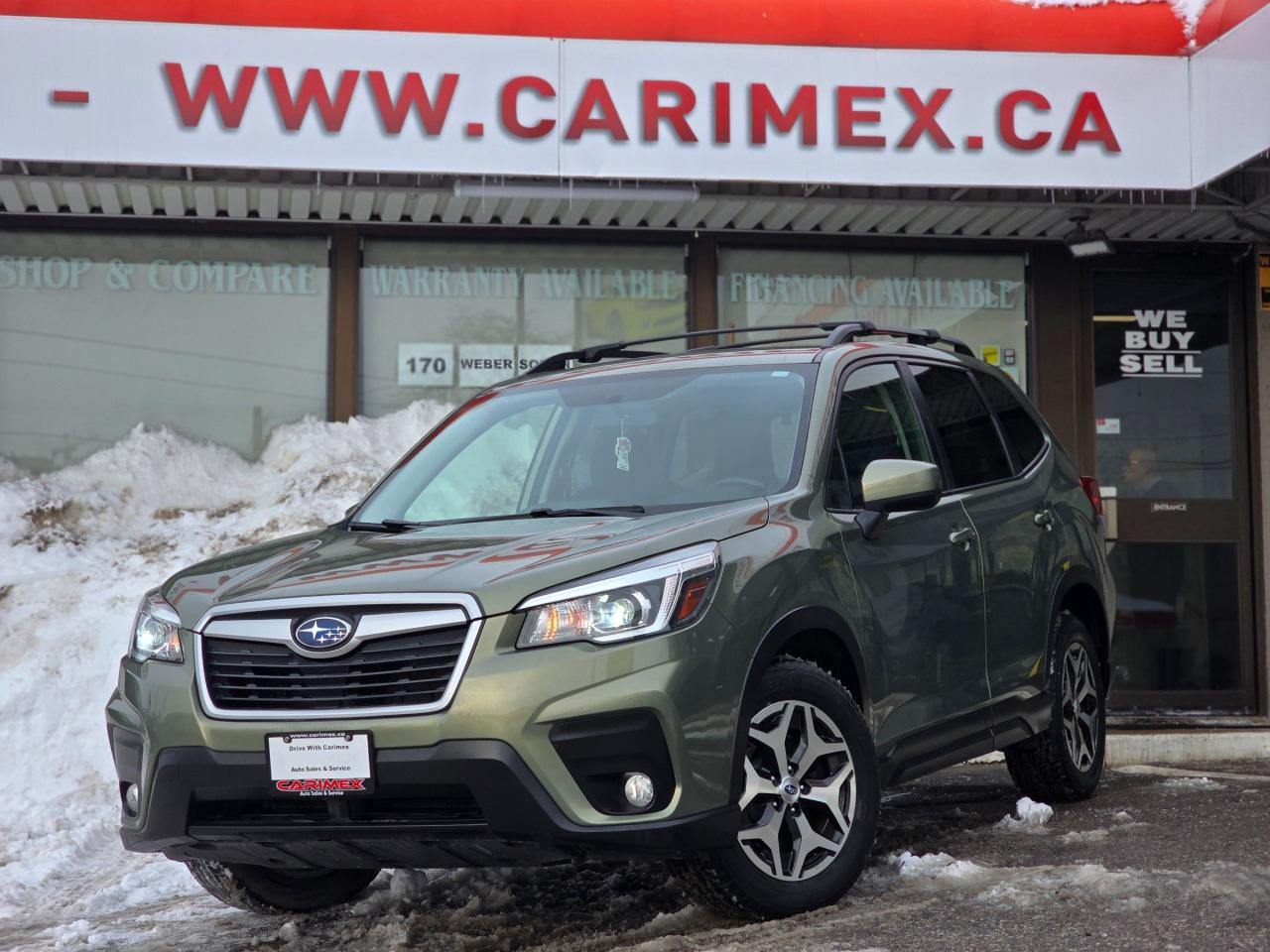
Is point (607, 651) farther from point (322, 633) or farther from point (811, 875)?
point (811, 875)

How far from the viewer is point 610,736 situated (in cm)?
400

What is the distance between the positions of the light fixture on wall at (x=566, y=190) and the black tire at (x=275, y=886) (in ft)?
15.7

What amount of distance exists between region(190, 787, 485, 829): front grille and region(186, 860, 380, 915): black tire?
24.0 inches

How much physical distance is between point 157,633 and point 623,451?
1645 millimetres

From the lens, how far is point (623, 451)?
533 centimetres

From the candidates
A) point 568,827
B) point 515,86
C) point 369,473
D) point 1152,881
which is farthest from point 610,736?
point 369,473

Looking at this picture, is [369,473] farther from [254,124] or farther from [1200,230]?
[1200,230]

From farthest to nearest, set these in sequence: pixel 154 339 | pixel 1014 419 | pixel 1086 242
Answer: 1. pixel 1086 242
2. pixel 154 339
3. pixel 1014 419

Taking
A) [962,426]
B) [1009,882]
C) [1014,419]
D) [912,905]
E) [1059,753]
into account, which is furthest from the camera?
[1014,419]

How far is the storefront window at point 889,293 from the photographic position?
11.0 meters

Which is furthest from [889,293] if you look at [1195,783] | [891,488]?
[891,488]

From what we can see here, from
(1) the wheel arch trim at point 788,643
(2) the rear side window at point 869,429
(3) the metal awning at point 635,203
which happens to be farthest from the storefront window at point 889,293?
(1) the wheel arch trim at point 788,643

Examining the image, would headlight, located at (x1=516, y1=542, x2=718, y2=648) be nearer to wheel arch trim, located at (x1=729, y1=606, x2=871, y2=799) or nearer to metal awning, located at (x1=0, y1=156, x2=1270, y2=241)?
wheel arch trim, located at (x1=729, y1=606, x2=871, y2=799)

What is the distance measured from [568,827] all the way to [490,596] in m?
0.63
